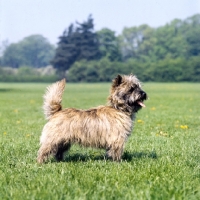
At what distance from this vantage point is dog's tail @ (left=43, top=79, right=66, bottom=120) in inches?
260

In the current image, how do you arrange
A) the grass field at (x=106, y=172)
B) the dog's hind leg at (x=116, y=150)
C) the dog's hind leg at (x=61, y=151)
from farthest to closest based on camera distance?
the dog's hind leg at (x=61, y=151)
the dog's hind leg at (x=116, y=150)
the grass field at (x=106, y=172)

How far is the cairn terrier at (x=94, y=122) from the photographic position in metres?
6.34

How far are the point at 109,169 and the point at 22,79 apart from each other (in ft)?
279

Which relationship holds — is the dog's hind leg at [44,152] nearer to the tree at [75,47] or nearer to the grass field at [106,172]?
the grass field at [106,172]

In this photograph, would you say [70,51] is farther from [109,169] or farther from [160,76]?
[109,169]

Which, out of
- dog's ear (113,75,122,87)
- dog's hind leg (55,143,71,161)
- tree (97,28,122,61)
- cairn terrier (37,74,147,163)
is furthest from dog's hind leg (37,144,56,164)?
tree (97,28,122,61)

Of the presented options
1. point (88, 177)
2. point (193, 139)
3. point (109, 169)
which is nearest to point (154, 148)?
point (193, 139)

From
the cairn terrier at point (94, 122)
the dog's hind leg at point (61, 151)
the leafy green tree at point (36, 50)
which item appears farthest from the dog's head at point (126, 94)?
the leafy green tree at point (36, 50)

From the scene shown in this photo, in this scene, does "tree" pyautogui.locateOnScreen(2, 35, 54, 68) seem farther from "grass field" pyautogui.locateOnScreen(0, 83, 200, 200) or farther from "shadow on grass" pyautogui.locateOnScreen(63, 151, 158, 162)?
"shadow on grass" pyautogui.locateOnScreen(63, 151, 158, 162)

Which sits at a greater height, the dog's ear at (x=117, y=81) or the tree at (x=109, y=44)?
the tree at (x=109, y=44)

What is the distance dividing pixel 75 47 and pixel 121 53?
55.1 ft

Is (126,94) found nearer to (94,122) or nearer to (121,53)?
(94,122)

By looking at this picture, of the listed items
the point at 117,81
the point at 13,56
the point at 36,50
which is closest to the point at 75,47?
the point at 13,56

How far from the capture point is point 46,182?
477 cm
